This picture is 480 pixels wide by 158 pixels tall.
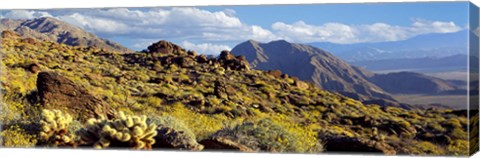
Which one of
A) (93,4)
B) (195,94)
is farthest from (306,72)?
(93,4)

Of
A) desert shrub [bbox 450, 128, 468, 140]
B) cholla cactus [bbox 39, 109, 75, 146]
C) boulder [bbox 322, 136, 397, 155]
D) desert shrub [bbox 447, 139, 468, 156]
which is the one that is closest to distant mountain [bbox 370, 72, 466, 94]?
desert shrub [bbox 450, 128, 468, 140]

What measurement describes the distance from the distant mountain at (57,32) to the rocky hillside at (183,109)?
18cm

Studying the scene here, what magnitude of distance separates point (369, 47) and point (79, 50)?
6040 mm

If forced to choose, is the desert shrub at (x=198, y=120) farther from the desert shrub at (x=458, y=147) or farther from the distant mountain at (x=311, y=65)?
the desert shrub at (x=458, y=147)

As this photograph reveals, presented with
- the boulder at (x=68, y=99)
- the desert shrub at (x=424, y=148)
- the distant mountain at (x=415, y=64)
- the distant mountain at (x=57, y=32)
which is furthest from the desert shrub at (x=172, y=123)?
the desert shrub at (x=424, y=148)

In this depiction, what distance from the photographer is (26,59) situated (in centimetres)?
1688

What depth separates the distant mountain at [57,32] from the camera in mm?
16609

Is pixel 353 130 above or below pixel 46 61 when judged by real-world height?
below

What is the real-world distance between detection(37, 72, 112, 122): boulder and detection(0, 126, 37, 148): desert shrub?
0.67 metres

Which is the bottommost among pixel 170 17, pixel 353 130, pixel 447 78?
pixel 353 130

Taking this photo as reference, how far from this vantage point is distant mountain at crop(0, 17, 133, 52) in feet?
54.5

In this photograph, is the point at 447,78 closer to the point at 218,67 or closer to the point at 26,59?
the point at 218,67

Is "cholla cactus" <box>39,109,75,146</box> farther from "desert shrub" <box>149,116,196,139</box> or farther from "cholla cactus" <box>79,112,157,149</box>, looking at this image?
"desert shrub" <box>149,116,196,139</box>

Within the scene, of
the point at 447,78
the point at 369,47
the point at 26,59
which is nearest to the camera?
the point at 447,78
